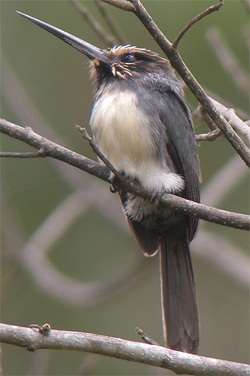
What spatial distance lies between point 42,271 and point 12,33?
9.18 ft

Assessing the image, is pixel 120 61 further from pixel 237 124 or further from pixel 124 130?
pixel 237 124

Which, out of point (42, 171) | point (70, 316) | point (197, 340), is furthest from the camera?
point (42, 171)

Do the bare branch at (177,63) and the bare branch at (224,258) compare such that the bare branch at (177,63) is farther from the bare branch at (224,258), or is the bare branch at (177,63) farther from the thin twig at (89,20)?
the bare branch at (224,258)

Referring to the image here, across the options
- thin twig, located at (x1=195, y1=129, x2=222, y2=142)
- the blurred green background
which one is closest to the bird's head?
thin twig, located at (x1=195, y1=129, x2=222, y2=142)

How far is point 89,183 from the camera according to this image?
388 centimetres

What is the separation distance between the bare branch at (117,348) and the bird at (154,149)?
661mm

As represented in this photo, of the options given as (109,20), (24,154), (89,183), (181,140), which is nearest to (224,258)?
(181,140)

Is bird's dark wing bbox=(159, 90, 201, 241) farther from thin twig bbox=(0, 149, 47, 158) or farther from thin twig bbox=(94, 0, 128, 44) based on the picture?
thin twig bbox=(0, 149, 47, 158)

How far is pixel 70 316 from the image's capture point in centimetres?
446

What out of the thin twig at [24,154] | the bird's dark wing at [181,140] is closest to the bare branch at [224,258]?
the bird's dark wing at [181,140]

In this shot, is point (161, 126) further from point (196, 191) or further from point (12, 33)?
point (12, 33)

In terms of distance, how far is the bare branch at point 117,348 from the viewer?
5.13 ft

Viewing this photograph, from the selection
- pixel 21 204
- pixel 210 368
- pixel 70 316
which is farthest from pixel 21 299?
pixel 210 368

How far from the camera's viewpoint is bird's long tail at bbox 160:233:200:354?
2.43m
